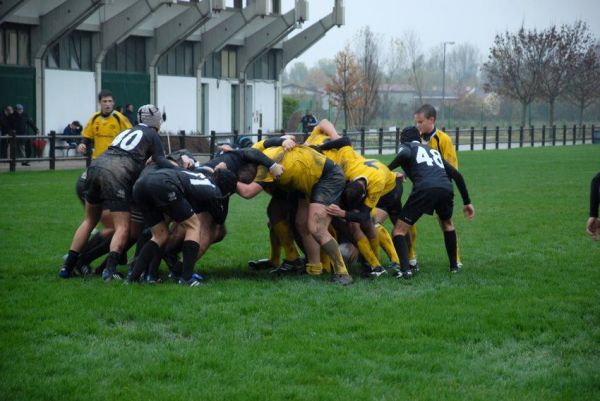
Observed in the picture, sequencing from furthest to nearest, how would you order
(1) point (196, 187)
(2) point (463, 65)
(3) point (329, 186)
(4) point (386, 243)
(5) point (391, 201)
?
(2) point (463, 65) → (5) point (391, 201) → (4) point (386, 243) → (3) point (329, 186) → (1) point (196, 187)

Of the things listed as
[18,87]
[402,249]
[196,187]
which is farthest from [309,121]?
[196,187]

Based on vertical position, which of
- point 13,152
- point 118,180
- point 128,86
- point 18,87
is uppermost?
point 128,86

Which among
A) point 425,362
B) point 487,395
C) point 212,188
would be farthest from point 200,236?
point 487,395

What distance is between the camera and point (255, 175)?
425 inches

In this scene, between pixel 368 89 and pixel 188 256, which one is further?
pixel 368 89

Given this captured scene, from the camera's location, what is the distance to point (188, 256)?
408 inches

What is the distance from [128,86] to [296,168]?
103 ft

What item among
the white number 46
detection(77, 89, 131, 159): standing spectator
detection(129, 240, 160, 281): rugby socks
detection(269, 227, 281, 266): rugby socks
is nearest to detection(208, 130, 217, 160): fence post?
detection(77, 89, 131, 159): standing spectator

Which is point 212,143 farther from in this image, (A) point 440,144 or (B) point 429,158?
(B) point 429,158

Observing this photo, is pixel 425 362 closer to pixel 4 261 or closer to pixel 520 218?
pixel 4 261

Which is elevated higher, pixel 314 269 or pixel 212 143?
pixel 212 143

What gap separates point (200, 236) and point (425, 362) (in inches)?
160

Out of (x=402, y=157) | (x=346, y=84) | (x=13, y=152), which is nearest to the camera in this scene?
(x=402, y=157)

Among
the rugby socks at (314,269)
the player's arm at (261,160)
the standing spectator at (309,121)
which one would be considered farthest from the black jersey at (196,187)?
the standing spectator at (309,121)
